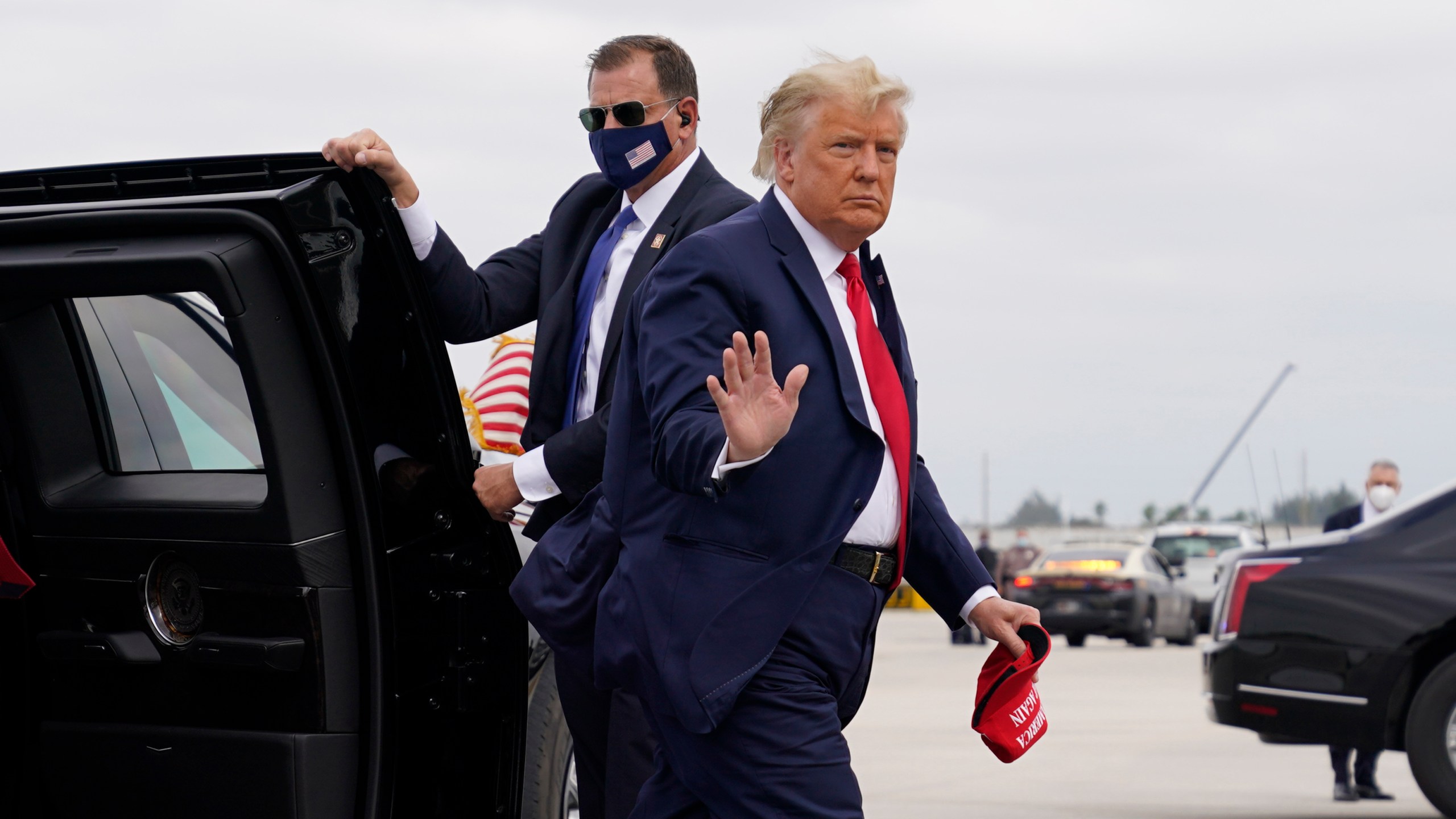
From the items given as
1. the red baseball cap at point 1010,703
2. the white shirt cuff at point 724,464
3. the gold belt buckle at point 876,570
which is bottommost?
the red baseball cap at point 1010,703

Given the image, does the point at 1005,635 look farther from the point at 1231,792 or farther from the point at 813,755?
the point at 1231,792

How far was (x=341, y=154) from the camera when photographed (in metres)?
3.13

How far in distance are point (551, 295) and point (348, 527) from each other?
29.2 inches

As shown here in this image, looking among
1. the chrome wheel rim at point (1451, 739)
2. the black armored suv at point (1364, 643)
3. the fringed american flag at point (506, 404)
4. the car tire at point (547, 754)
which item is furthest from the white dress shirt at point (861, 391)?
the chrome wheel rim at point (1451, 739)

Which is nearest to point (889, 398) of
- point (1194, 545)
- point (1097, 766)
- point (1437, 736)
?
point (1437, 736)

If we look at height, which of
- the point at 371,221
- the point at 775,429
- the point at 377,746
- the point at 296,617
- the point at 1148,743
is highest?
the point at 371,221

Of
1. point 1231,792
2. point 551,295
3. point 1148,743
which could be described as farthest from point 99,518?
point 1148,743

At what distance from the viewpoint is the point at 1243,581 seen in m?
7.53

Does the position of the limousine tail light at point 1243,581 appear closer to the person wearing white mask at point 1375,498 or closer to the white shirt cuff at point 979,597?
the person wearing white mask at point 1375,498

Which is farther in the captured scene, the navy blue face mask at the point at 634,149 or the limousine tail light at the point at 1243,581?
the limousine tail light at the point at 1243,581

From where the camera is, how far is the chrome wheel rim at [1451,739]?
23.0ft

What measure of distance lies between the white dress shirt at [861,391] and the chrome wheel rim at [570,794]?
1.14 meters

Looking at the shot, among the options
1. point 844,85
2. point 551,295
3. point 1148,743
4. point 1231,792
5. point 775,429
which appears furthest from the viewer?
point 1148,743

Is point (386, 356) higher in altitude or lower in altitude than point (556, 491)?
higher
